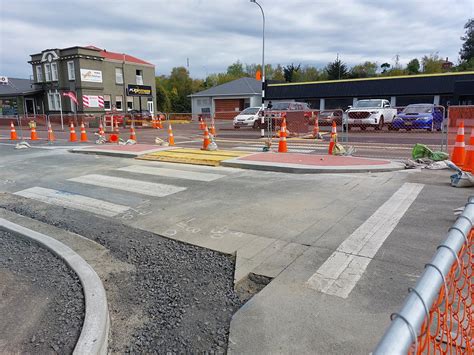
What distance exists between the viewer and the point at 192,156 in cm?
1159

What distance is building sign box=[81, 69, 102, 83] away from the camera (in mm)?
42438

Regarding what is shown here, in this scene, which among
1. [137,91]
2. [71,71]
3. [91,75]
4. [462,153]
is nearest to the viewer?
[462,153]

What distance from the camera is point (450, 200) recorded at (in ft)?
21.4

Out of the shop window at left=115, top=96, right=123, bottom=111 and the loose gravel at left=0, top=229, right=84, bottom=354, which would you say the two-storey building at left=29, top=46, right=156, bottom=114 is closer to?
the shop window at left=115, top=96, right=123, bottom=111

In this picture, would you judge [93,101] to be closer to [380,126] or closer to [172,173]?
[380,126]

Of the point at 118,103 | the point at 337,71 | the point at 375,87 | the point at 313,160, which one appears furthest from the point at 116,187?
the point at 337,71

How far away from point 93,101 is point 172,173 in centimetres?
3769

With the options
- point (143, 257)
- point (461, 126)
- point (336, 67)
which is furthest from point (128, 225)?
point (336, 67)

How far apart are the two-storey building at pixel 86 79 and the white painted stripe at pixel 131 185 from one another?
31449mm

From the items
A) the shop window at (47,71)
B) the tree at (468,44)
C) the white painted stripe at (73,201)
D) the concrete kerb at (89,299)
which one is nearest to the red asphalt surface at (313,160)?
the white painted stripe at (73,201)

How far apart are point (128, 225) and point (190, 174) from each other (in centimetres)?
368

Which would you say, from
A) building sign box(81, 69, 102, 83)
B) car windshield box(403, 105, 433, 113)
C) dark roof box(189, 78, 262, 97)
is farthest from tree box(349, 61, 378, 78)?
car windshield box(403, 105, 433, 113)

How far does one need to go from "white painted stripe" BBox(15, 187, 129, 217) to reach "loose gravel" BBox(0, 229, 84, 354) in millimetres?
1806

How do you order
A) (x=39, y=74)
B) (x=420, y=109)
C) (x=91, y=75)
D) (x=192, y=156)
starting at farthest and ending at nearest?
(x=39, y=74) < (x=91, y=75) < (x=420, y=109) < (x=192, y=156)
